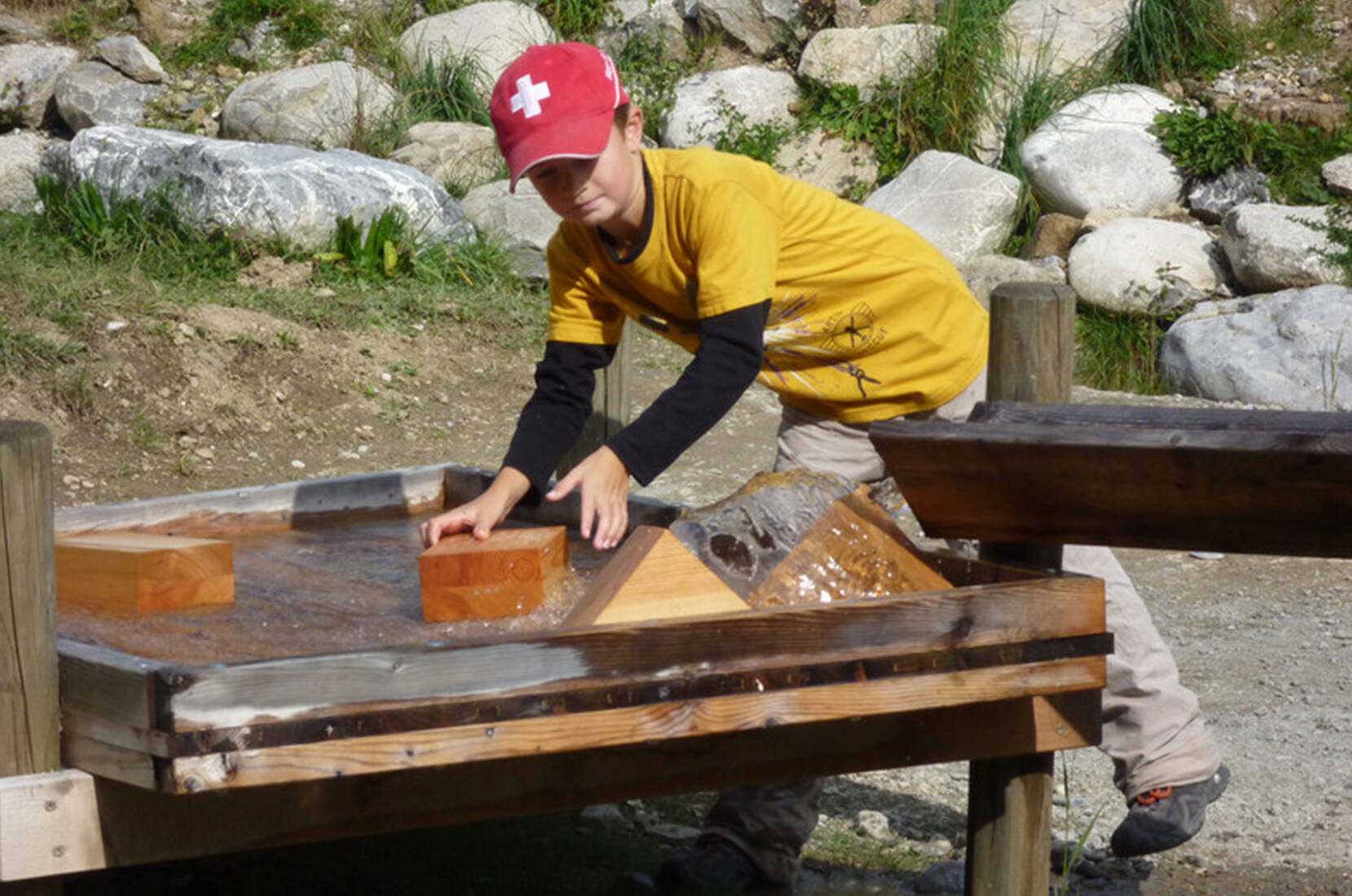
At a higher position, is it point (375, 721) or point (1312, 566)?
point (375, 721)

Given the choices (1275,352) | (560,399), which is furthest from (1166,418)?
(1275,352)

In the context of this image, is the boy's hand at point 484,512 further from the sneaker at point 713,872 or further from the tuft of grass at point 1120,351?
the tuft of grass at point 1120,351

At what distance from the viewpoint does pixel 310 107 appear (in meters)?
9.50

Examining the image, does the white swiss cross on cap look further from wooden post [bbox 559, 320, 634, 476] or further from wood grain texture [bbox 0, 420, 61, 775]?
wooden post [bbox 559, 320, 634, 476]

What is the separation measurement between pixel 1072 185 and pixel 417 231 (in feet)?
11.6

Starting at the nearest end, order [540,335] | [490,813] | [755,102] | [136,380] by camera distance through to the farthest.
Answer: [490,813]
[136,380]
[540,335]
[755,102]

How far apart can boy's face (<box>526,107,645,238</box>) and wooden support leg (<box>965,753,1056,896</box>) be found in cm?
116

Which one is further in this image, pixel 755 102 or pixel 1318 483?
pixel 755 102

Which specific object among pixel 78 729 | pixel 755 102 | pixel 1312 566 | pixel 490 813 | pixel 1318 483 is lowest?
pixel 1312 566

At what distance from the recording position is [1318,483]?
7.24ft

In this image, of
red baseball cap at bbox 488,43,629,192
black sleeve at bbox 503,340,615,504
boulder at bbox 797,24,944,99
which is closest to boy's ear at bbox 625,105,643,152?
red baseball cap at bbox 488,43,629,192

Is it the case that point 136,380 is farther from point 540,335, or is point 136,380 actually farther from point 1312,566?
point 1312,566

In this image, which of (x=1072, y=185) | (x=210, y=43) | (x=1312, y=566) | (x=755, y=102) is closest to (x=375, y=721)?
(x=1312, y=566)

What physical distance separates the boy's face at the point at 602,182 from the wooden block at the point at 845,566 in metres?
0.69
